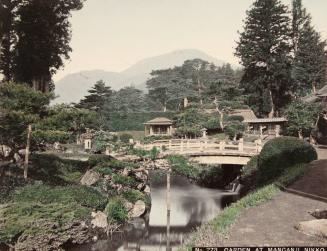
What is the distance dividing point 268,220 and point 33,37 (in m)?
25.5

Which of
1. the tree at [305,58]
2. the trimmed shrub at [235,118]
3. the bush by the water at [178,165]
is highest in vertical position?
the tree at [305,58]

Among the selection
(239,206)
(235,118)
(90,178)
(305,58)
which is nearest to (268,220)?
(239,206)

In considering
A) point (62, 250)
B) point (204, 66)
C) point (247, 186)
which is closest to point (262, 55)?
point (247, 186)

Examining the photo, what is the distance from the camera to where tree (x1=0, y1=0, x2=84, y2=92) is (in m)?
33.1

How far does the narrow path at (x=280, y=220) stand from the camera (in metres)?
13.6

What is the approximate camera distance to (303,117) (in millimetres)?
45906

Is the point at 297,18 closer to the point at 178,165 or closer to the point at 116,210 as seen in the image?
the point at 178,165

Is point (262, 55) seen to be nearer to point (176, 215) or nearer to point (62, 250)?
point (176, 215)

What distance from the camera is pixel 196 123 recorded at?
193ft

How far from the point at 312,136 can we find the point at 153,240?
92.0 feet

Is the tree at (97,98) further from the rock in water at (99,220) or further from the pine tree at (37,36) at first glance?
the rock in water at (99,220)

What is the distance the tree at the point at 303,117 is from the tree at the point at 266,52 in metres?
13.5

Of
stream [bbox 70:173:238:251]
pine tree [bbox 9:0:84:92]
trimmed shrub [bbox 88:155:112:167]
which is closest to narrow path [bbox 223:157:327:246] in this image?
stream [bbox 70:173:238:251]

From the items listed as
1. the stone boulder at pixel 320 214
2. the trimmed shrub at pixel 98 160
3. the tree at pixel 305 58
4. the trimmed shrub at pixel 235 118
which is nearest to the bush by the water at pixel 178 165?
the trimmed shrub at pixel 98 160
